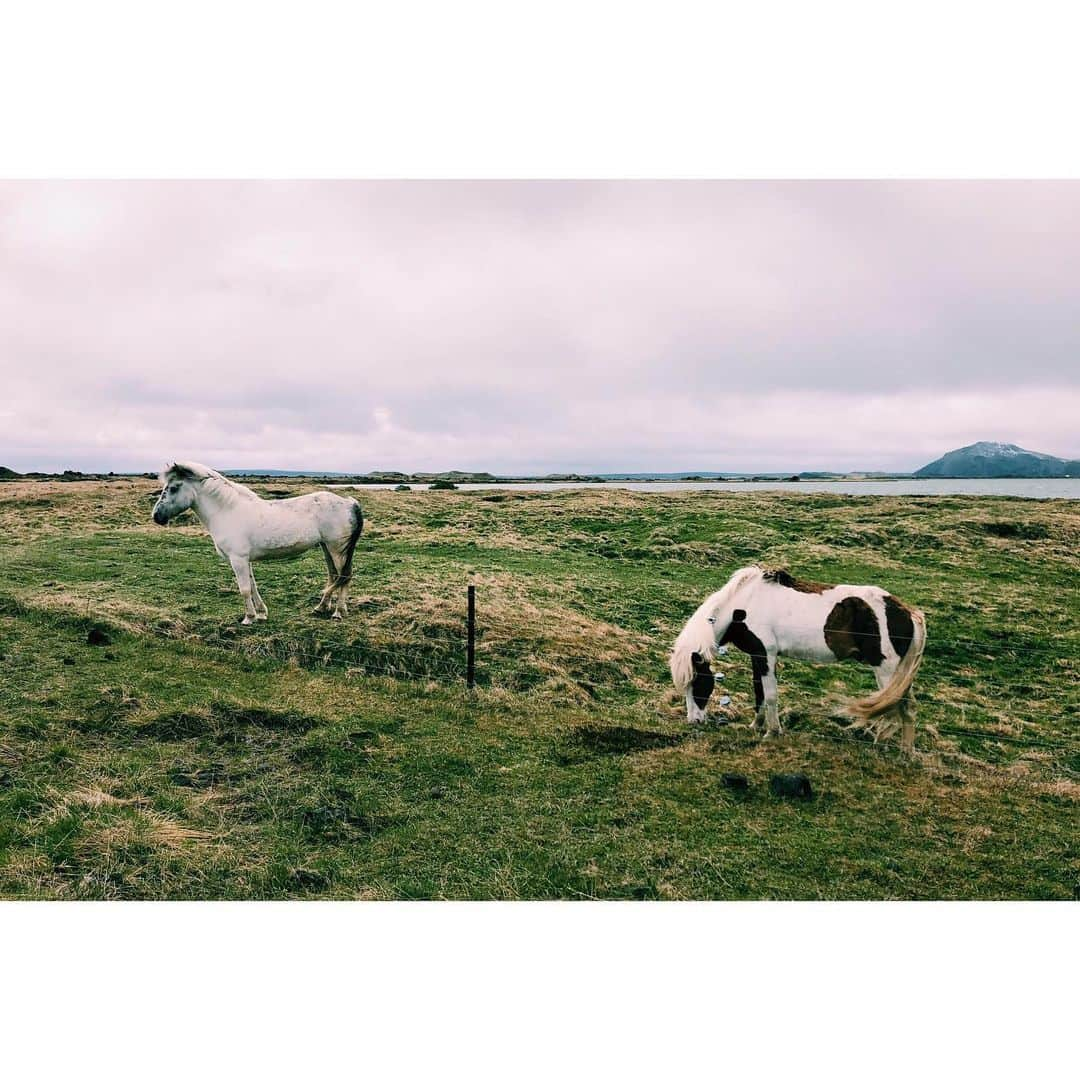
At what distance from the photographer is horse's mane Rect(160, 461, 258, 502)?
11.5m

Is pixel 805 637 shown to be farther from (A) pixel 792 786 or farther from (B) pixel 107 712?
(B) pixel 107 712

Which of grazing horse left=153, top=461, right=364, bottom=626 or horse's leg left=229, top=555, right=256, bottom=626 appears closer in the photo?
grazing horse left=153, top=461, right=364, bottom=626

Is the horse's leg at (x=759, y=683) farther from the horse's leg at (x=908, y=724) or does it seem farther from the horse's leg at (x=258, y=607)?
the horse's leg at (x=258, y=607)

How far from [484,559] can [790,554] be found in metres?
11.8

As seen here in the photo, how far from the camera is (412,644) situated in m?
11.2

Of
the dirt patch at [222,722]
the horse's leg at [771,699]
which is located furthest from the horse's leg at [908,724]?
the dirt patch at [222,722]

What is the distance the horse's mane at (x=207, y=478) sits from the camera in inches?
454

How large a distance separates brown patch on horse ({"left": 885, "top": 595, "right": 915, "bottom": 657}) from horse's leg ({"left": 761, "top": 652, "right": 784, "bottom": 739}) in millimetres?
1399

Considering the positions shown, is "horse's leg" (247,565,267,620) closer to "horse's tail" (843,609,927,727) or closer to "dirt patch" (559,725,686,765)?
"dirt patch" (559,725,686,765)

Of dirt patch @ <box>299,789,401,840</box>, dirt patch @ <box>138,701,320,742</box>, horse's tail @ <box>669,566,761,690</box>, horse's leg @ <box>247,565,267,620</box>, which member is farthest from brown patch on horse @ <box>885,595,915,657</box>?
horse's leg @ <box>247,565,267,620</box>

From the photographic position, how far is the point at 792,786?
20.4ft

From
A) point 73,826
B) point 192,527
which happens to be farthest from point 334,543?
point 192,527

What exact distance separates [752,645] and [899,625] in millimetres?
1722

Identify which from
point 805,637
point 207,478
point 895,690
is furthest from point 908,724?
point 207,478
